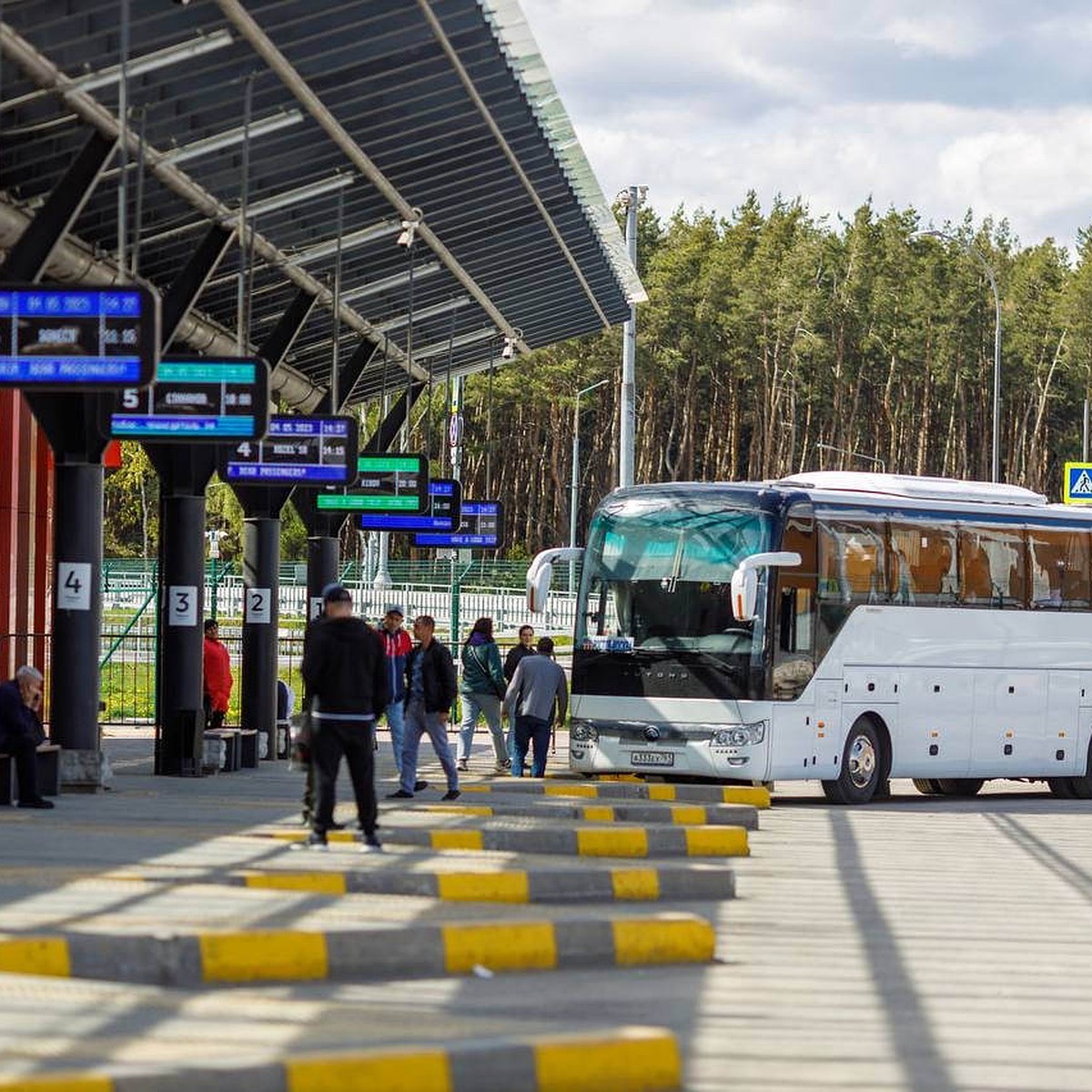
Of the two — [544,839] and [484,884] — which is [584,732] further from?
[484,884]

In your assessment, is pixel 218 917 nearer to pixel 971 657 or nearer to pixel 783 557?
pixel 783 557

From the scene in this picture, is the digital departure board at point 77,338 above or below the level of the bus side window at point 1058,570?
above

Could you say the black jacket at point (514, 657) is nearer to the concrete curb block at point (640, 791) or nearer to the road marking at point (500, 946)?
the concrete curb block at point (640, 791)

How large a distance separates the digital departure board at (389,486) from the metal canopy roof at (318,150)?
2.01 meters

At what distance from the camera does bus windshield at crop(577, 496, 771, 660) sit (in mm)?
24078

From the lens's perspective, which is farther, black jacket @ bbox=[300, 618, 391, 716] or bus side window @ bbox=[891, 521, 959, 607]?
bus side window @ bbox=[891, 521, 959, 607]

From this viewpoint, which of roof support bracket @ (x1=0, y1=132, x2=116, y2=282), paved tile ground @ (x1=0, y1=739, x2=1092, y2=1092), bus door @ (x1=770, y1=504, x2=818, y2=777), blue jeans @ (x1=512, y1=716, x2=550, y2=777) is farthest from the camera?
blue jeans @ (x1=512, y1=716, x2=550, y2=777)

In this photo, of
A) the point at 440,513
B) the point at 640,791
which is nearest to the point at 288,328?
the point at 440,513

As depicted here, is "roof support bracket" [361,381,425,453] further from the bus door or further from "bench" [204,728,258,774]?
the bus door

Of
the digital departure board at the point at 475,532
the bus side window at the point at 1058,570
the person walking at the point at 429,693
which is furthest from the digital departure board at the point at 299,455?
the digital departure board at the point at 475,532

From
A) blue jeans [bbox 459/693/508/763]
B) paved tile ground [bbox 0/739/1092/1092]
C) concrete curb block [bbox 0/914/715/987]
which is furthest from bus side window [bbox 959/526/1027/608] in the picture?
concrete curb block [bbox 0/914/715/987]

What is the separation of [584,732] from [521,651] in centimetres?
274

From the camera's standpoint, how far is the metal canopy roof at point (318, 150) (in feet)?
55.1

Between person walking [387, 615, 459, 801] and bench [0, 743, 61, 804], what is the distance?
2785mm
